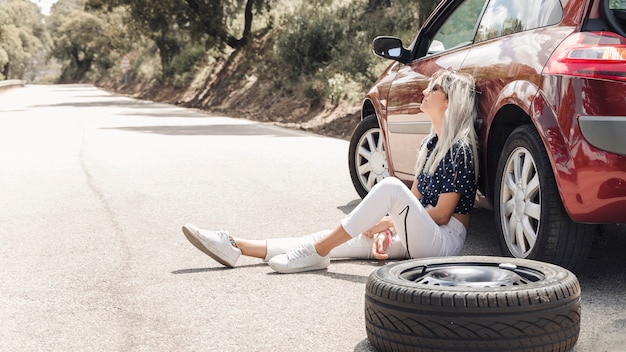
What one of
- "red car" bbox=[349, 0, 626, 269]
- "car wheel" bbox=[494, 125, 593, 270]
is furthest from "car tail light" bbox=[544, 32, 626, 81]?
"car wheel" bbox=[494, 125, 593, 270]

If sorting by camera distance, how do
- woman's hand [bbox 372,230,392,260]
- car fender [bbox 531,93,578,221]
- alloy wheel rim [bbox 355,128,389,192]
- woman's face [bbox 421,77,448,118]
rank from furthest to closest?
alloy wheel rim [bbox 355,128,389,192]
woman's hand [bbox 372,230,392,260]
woman's face [bbox 421,77,448,118]
car fender [bbox 531,93,578,221]

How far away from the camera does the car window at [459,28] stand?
5863 mm

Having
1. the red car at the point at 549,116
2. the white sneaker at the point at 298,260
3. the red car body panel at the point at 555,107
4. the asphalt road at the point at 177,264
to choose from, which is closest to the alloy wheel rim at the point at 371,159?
the asphalt road at the point at 177,264

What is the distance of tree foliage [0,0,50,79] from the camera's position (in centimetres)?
8825

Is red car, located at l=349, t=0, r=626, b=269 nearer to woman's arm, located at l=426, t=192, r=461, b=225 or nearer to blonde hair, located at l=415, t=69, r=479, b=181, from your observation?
blonde hair, located at l=415, t=69, r=479, b=181

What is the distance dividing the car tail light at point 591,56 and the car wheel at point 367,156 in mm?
2795

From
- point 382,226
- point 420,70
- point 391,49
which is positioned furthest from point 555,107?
point 391,49

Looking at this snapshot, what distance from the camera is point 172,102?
1528 inches

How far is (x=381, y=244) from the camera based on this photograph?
5.41 m

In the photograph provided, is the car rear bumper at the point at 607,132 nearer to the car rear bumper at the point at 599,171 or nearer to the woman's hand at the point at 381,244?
the car rear bumper at the point at 599,171

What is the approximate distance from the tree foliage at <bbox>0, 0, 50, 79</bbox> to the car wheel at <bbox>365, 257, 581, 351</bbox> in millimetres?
81005

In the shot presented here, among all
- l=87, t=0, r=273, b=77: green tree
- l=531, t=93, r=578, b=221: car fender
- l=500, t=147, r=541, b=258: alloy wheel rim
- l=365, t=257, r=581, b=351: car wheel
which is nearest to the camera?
l=365, t=257, r=581, b=351: car wheel

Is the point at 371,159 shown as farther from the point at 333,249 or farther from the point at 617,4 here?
the point at 617,4

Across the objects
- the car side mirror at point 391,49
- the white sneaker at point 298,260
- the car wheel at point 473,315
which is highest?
the car side mirror at point 391,49
